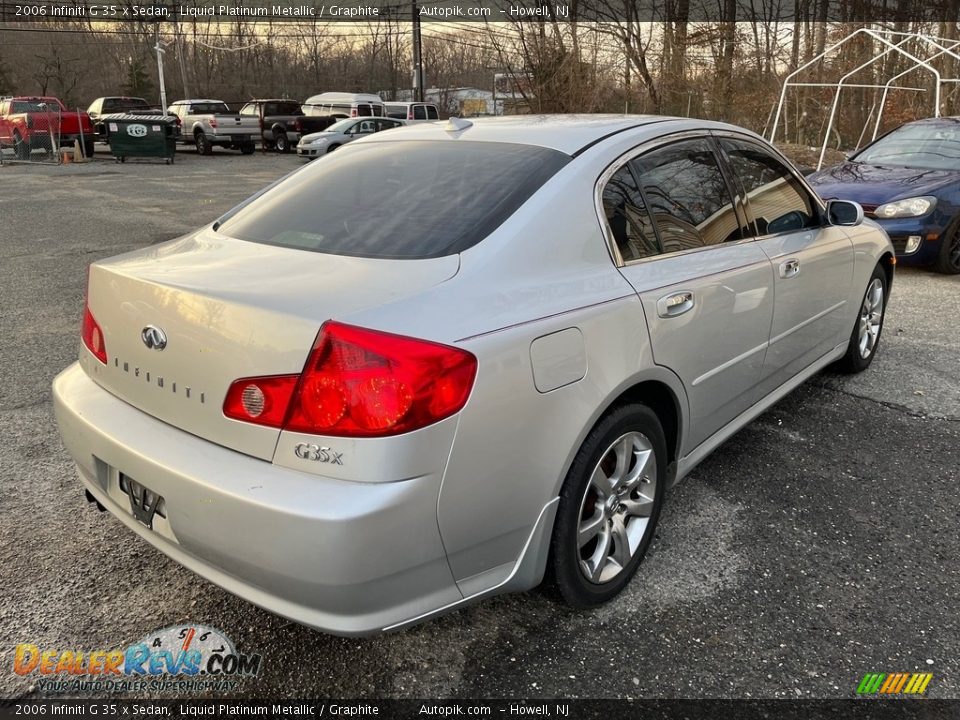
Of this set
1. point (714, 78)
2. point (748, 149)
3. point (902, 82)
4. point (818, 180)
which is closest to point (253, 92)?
point (714, 78)

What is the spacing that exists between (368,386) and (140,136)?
2346 cm

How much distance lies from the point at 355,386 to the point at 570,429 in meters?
0.67

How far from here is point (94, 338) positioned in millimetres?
2430

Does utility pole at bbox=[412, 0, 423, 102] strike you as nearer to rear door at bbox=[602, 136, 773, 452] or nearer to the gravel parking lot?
the gravel parking lot

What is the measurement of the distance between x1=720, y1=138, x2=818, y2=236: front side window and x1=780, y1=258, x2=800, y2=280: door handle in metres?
0.16

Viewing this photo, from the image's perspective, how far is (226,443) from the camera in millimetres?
1940

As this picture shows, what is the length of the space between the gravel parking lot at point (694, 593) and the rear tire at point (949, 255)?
13.0ft

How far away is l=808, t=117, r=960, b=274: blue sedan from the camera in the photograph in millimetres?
7266

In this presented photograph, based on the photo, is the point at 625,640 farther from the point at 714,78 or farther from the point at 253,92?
the point at 253,92

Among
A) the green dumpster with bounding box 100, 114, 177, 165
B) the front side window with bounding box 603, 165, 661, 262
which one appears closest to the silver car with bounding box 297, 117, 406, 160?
the green dumpster with bounding box 100, 114, 177, 165

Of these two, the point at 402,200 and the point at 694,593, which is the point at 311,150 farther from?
the point at 694,593

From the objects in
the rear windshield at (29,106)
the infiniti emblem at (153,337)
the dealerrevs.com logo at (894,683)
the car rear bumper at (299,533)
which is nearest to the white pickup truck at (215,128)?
the rear windshield at (29,106)

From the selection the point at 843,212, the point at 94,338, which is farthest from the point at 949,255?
the point at 94,338

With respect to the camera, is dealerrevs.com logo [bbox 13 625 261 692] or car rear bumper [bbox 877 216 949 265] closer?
dealerrevs.com logo [bbox 13 625 261 692]
